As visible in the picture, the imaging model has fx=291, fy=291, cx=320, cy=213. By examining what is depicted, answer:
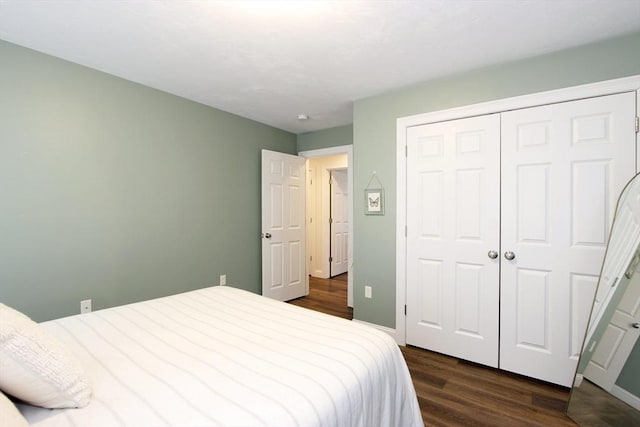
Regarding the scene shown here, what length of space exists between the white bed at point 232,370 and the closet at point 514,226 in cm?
142

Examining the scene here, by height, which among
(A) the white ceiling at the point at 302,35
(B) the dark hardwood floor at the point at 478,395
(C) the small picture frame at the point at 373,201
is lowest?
(B) the dark hardwood floor at the point at 478,395

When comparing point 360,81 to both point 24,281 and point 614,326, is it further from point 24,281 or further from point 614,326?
point 24,281

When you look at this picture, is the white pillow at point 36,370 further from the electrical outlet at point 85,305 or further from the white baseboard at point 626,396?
the white baseboard at point 626,396

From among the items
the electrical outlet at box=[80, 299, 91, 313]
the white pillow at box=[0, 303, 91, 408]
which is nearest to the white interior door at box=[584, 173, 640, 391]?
the white pillow at box=[0, 303, 91, 408]

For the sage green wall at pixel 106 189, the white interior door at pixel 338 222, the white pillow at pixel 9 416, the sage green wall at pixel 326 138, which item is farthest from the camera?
the white interior door at pixel 338 222

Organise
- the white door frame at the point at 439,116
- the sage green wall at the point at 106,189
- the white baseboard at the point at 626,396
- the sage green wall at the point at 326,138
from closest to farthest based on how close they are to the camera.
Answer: the white baseboard at the point at 626,396, the white door frame at the point at 439,116, the sage green wall at the point at 106,189, the sage green wall at the point at 326,138

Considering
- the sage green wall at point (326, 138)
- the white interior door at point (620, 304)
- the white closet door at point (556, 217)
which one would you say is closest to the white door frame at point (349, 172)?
the sage green wall at point (326, 138)

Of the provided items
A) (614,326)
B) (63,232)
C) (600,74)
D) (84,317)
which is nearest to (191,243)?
(63,232)

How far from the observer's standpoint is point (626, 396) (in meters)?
1.64

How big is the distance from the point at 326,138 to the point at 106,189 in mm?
2689

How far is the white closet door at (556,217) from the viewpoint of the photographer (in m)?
1.99

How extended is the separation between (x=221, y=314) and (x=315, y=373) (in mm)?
822

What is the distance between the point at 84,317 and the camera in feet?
5.34

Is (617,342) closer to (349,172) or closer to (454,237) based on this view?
(454,237)
